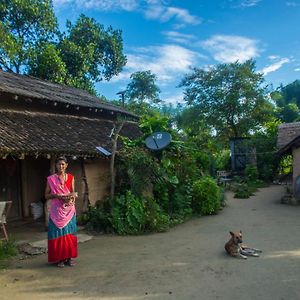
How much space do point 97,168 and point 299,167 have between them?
8.06m

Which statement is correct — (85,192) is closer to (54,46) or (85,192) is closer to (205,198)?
(205,198)

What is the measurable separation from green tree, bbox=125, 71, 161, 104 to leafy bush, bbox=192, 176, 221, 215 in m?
22.3

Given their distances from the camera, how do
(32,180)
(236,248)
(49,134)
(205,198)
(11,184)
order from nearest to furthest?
(236,248) < (49,134) < (11,184) < (32,180) < (205,198)

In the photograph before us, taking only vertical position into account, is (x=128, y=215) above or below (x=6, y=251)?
above

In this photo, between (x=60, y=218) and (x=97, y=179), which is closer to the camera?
(x=60, y=218)

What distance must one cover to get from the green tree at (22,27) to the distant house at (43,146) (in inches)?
347

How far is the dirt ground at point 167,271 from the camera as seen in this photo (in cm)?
463

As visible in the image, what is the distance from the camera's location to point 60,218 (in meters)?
5.68

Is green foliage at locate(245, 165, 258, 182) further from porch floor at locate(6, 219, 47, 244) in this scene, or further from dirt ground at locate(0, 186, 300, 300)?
porch floor at locate(6, 219, 47, 244)

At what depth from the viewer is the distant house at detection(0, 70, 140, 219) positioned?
880 cm

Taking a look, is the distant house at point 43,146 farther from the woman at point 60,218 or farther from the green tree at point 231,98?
the green tree at point 231,98

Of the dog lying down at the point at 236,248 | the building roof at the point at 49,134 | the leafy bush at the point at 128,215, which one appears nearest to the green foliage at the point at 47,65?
the building roof at the point at 49,134

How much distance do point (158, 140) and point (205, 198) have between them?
8.33ft

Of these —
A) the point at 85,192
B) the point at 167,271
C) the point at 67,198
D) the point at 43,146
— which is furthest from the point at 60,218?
the point at 85,192
